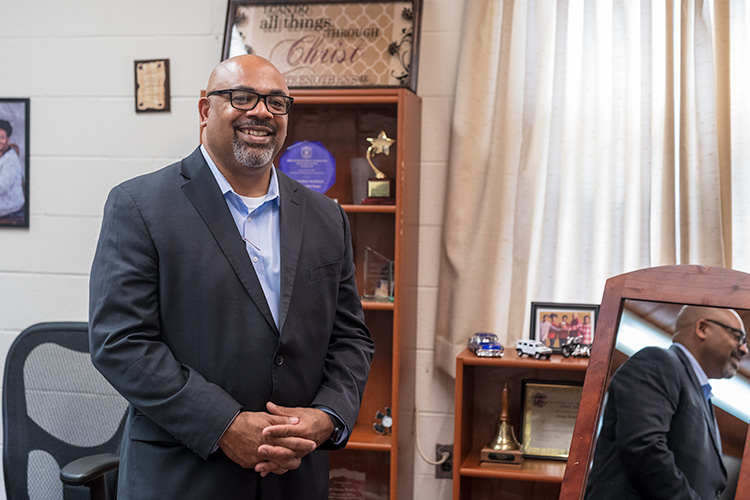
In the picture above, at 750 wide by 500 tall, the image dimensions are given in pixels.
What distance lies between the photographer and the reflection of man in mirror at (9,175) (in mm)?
3025

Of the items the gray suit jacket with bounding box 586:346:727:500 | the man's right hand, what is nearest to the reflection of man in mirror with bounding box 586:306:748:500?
the gray suit jacket with bounding box 586:346:727:500

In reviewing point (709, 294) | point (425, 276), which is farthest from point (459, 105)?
point (709, 294)

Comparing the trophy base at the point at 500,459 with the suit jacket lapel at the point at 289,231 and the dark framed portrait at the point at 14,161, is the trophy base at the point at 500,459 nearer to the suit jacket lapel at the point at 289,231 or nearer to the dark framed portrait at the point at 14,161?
the suit jacket lapel at the point at 289,231

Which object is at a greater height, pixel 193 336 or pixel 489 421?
pixel 193 336

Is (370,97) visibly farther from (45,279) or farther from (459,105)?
(45,279)

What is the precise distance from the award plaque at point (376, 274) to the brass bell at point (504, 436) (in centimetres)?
53

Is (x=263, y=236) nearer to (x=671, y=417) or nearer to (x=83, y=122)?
(x=671, y=417)

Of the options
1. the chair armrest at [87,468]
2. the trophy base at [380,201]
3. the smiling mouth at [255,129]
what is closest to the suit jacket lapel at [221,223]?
the smiling mouth at [255,129]

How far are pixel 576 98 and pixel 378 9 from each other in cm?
74

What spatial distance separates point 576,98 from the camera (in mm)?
2654

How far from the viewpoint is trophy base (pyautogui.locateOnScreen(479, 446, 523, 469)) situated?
2.51 metres

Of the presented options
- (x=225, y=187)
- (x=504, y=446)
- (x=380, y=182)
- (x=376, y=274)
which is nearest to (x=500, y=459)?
(x=504, y=446)

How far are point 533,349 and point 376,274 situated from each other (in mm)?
603

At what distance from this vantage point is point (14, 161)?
3.02 metres
